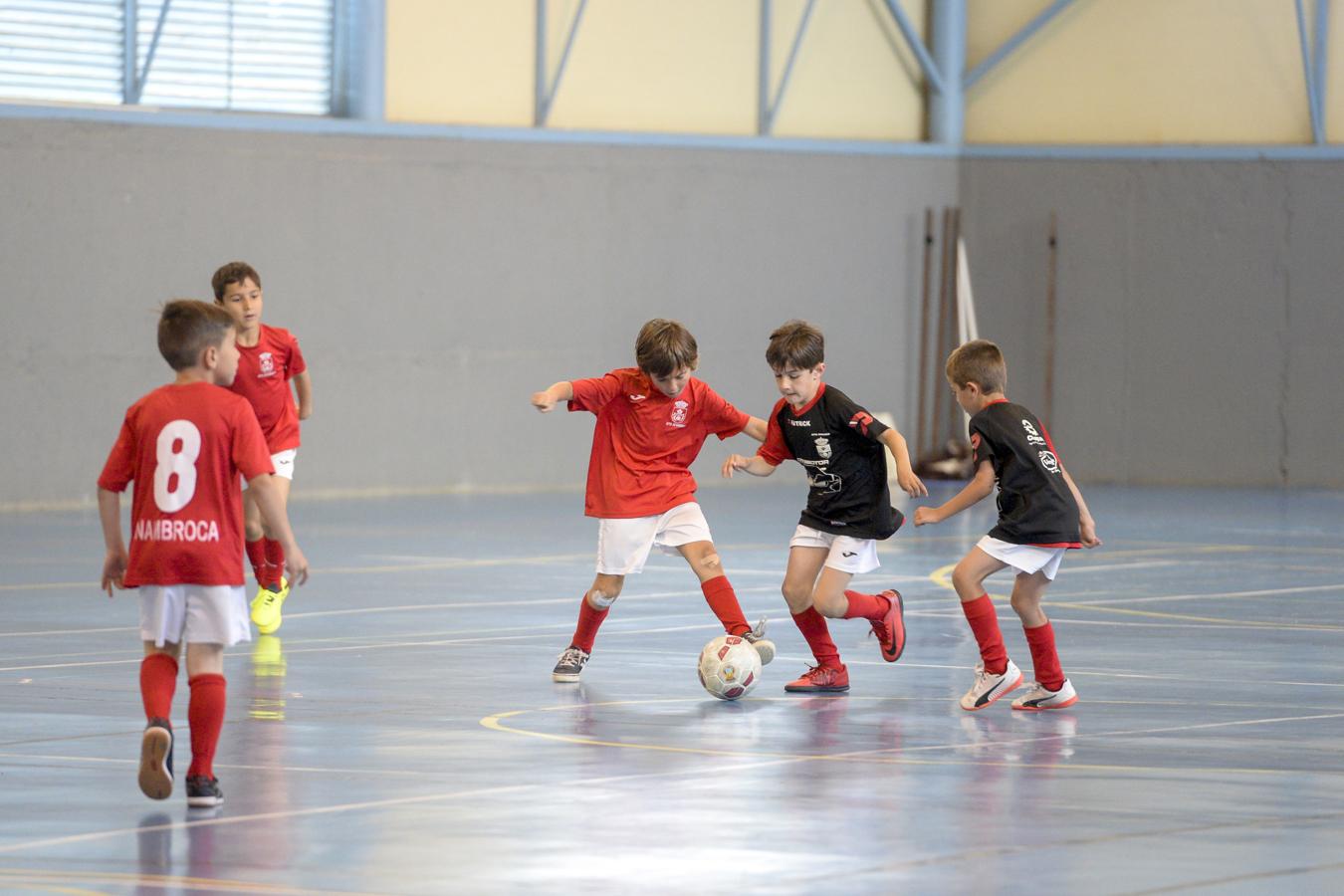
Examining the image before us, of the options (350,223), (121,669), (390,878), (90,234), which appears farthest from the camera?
(350,223)

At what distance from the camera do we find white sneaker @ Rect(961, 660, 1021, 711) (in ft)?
28.8

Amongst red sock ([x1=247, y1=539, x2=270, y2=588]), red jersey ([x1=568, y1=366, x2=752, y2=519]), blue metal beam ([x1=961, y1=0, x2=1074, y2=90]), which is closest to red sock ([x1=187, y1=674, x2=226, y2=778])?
red jersey ([x1=568, y1=366, x2=752, y2=519])

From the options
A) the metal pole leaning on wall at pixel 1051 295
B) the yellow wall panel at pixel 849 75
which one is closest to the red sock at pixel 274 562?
the yellow wall panel at pixel 849 75

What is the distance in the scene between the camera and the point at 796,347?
30.8ft

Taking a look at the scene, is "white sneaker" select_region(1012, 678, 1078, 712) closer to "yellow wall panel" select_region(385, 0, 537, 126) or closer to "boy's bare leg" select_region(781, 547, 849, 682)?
"boy's bare leg" select_region(781, 547, 849, 682)

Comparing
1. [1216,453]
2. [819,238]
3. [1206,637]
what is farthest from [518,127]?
[1206,637]

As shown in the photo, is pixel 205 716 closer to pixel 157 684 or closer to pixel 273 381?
pixel 157 684

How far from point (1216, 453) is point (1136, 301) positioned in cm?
186

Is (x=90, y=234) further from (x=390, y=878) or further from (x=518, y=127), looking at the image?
(x=390, y=878)

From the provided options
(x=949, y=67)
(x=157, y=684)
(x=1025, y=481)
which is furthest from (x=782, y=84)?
(x=157, y=684)

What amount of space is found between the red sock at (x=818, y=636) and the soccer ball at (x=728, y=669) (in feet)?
1.32

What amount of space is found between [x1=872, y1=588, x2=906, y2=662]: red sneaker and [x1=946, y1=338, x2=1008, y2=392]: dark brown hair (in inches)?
48.3

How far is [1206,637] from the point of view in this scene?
36.4ft

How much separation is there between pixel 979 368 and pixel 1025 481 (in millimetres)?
508
